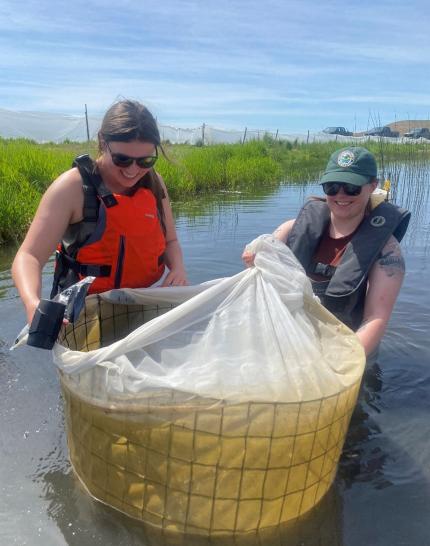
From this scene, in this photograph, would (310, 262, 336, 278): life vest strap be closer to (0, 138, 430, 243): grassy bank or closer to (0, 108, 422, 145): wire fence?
(0, 138, 430, 243): grassy bank

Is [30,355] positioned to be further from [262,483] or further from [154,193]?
[262,483]

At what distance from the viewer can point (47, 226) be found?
6.87 feet

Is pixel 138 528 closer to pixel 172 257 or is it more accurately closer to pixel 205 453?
pixel 205 453

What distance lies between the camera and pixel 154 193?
2568mm

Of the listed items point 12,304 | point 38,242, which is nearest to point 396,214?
point 38,242

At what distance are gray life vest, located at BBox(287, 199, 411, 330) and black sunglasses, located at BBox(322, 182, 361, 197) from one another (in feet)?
0.60

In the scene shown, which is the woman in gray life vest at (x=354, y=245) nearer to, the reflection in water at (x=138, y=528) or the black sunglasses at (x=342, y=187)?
the black sunglasses at (x=342, y=187)

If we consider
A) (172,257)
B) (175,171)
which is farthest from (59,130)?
(172,257)

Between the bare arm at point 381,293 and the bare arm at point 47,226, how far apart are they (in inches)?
51.0

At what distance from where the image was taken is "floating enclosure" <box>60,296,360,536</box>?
1.55 metres

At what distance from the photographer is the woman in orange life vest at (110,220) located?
82.5 inches

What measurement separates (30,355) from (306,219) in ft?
6.71

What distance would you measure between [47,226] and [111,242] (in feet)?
1.06

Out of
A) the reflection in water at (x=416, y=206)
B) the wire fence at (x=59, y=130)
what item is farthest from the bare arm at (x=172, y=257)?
the wire fence at (x=59, y=130)
